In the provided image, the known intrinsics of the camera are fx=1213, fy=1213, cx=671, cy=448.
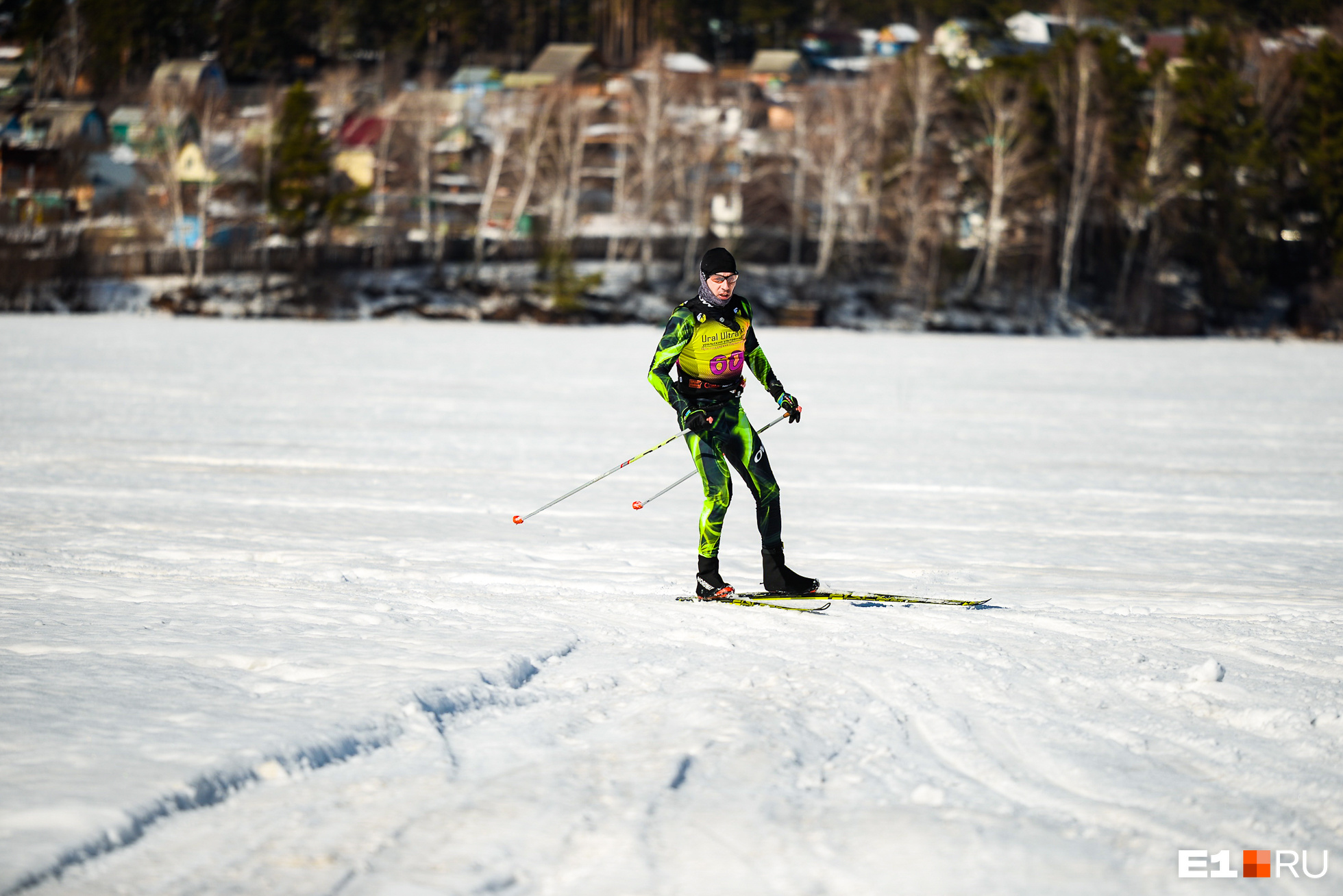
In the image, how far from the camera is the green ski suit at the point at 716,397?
19.7 feet

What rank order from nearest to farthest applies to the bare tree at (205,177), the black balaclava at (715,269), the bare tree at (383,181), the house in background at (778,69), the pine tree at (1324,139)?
the black balaclava at (715,269), the bare tree at (205,177), the pine tree at (1324,139), the bare tree at (383,181), the house in background at (778,69)

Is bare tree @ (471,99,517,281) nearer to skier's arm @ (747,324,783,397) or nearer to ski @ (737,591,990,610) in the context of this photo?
skier's arm @ (747,324,783,397)

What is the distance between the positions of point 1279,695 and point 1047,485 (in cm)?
610

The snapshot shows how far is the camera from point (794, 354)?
26344 mm

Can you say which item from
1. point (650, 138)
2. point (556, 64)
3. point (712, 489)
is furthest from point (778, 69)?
point (712, 489)

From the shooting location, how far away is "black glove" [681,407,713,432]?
5.97 metres

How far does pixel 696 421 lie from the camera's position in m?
6.02

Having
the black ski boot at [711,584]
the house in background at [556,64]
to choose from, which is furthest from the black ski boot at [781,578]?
the house in background at [556,64]

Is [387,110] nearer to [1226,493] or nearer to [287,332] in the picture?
[287,332]

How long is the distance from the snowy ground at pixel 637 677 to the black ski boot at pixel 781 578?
353 millimetres

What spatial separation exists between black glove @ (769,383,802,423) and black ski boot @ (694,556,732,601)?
0.85 metres

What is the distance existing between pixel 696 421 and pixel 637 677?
1717mm

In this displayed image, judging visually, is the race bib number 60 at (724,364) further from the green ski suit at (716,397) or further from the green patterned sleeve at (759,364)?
the green patterned sleeve at (759,364)

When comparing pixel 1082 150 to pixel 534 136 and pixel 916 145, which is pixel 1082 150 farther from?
pixel 534 136
